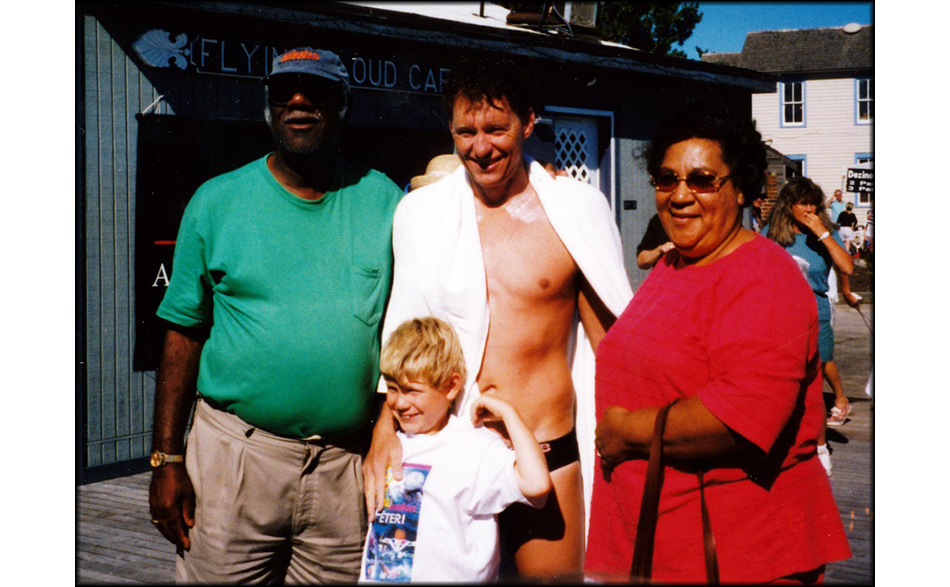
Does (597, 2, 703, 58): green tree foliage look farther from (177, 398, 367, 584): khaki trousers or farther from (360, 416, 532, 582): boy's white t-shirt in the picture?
(177, 398, 367, 584): khaki trousers

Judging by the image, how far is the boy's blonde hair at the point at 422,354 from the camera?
212 cm

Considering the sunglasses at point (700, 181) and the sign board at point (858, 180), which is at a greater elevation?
the sign board at point (858, 180)

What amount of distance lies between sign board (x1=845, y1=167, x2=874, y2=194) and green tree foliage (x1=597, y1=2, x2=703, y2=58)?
71 cm

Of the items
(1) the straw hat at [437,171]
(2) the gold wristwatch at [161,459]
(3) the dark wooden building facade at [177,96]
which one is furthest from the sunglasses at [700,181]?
(3) the dark wooden building facade at [177,96]

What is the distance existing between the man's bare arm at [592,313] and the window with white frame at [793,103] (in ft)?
3.83

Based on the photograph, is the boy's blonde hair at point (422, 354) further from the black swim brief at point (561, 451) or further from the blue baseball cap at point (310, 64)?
the blue baseball cap at point (310, 64)

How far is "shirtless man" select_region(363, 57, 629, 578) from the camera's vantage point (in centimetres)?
230

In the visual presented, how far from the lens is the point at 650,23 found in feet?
10.0

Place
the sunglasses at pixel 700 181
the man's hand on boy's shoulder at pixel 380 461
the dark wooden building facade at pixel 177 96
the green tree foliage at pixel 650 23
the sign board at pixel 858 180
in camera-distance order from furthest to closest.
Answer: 1. the dark wooden building facade at pixel 177 96
2. the green tree foliage at pixel 650 23
3. the sign board at pixel 858 180
4. the man's hand on boy's shoulder at pixel 380 461
5. the sunglasses at pixel 700 181

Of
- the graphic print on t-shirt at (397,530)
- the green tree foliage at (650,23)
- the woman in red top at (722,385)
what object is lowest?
the graphic print on t-shirt at (397,530)

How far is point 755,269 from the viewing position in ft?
5.27

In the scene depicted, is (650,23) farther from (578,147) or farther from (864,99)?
(578,147)

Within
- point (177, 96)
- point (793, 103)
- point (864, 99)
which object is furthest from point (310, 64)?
point (177, 96)
